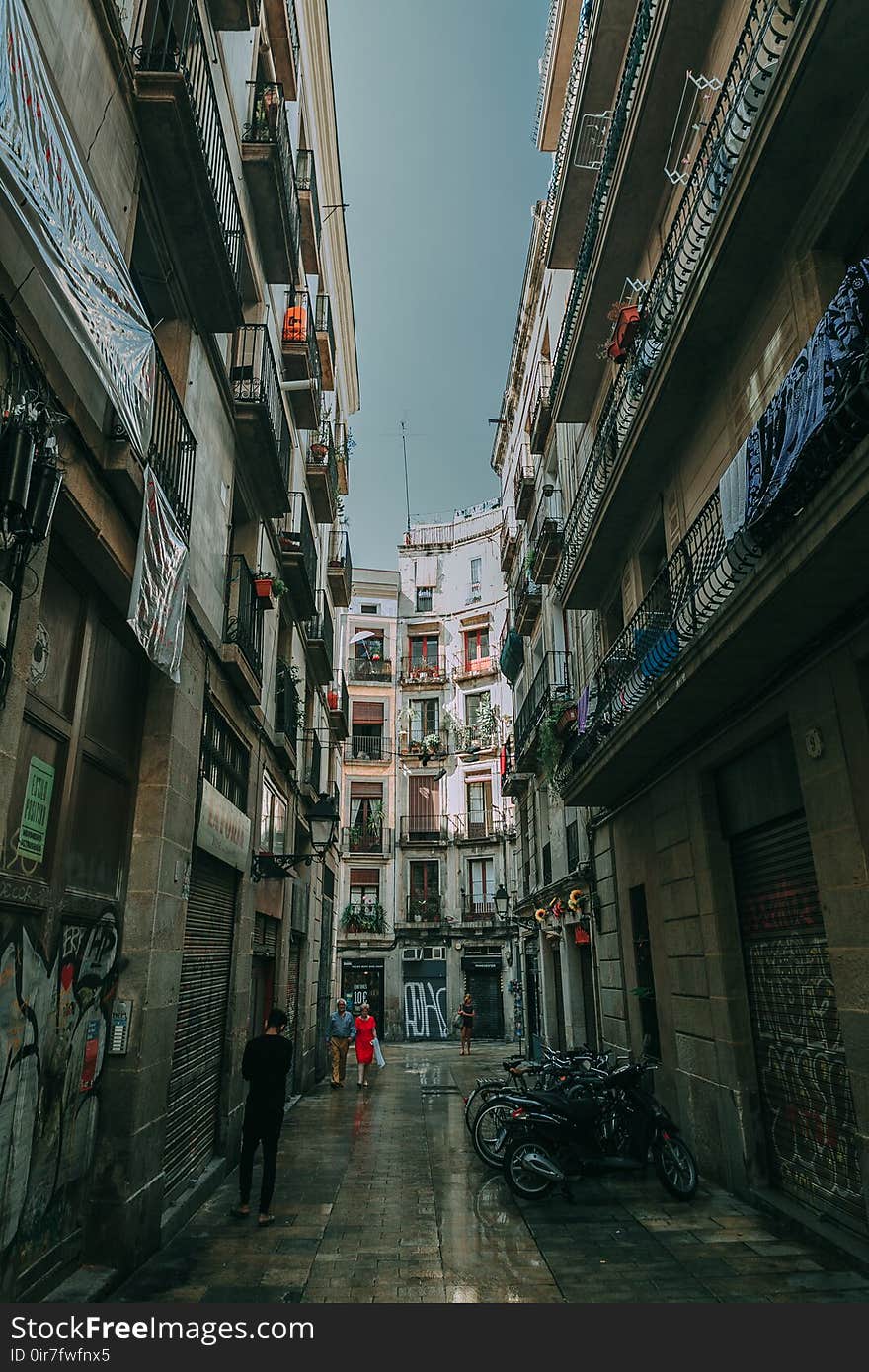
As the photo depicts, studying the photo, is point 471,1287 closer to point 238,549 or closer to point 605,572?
point 238,549

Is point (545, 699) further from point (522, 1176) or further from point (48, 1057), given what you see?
point (48, 1057)

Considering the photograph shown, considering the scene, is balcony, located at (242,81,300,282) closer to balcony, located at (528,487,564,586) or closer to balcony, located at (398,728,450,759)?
balcony, located at (528,487,564,586)

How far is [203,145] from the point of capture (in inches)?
282

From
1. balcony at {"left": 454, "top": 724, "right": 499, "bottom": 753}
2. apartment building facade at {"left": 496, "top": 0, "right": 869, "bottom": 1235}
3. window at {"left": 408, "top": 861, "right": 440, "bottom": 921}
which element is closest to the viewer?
apartment building facade at {"left": 496, "top": 0, "right": 869, "bottom": 1235}

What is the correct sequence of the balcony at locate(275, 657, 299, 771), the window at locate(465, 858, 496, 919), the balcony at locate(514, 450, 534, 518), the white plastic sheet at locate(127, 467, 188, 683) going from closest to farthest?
the white plastic sheet at locate(127, 467, 188, 683) < the balcony at locate(275, 657, 299, 771) < the balcony at locate(514, 450, 534, 518) < the window at locate(465, 858, 496, 919)

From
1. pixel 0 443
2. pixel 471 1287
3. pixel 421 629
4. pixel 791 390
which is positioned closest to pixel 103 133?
pixel 0 443

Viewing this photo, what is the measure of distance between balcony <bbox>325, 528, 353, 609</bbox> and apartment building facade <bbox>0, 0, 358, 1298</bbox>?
369 inches

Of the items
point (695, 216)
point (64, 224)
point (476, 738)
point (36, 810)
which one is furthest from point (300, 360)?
point (476, 738)

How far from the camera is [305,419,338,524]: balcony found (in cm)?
1759

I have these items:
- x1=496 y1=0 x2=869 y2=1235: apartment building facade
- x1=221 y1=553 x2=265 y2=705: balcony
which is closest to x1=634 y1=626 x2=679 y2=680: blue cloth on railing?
x1=496 y1=0 x2=869 y2=1235: apartment building facade

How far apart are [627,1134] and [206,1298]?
15.8 feet

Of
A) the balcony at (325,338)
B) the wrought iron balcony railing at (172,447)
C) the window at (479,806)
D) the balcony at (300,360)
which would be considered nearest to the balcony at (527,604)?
the balcony at (300,360)

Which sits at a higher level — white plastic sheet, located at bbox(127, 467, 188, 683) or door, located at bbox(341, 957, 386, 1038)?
white plastic sheet, located at bbox(127, 467, 188, 683)

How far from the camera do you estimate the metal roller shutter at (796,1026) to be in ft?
21.4
